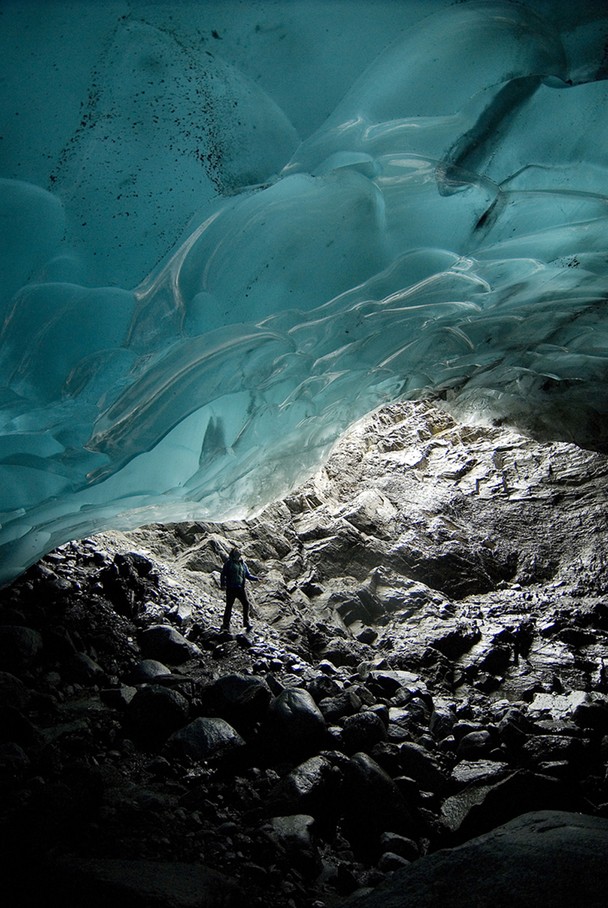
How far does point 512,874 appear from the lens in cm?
197

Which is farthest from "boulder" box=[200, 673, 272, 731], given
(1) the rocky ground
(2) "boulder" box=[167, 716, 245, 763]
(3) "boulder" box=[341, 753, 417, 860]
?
(3) "boulder" box=[341, 753, 417, 860]

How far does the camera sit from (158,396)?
9.23ft

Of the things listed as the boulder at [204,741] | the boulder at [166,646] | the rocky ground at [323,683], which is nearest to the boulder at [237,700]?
the rocky ground at [323,683]

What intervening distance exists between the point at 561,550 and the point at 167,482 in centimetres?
520

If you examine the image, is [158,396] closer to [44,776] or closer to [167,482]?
[167,482]

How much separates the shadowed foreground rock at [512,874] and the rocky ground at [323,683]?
0.18 metres

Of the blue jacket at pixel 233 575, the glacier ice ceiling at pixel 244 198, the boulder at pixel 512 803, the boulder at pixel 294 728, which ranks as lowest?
the boulder at pixel 512 803

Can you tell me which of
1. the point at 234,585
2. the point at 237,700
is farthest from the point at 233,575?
the point at 237,700

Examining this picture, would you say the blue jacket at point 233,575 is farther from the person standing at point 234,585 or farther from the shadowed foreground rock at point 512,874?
the shadowed foreground rock at point 512,874

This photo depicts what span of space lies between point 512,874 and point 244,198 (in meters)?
2.75

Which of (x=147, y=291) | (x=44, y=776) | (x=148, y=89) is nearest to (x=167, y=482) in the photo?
(x=147, y=291)

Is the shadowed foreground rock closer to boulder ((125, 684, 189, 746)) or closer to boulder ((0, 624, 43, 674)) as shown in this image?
boulder ((125, 684, 189, 746))

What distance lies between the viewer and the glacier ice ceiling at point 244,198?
213 cm

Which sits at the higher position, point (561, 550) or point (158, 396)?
point (158, 396)
